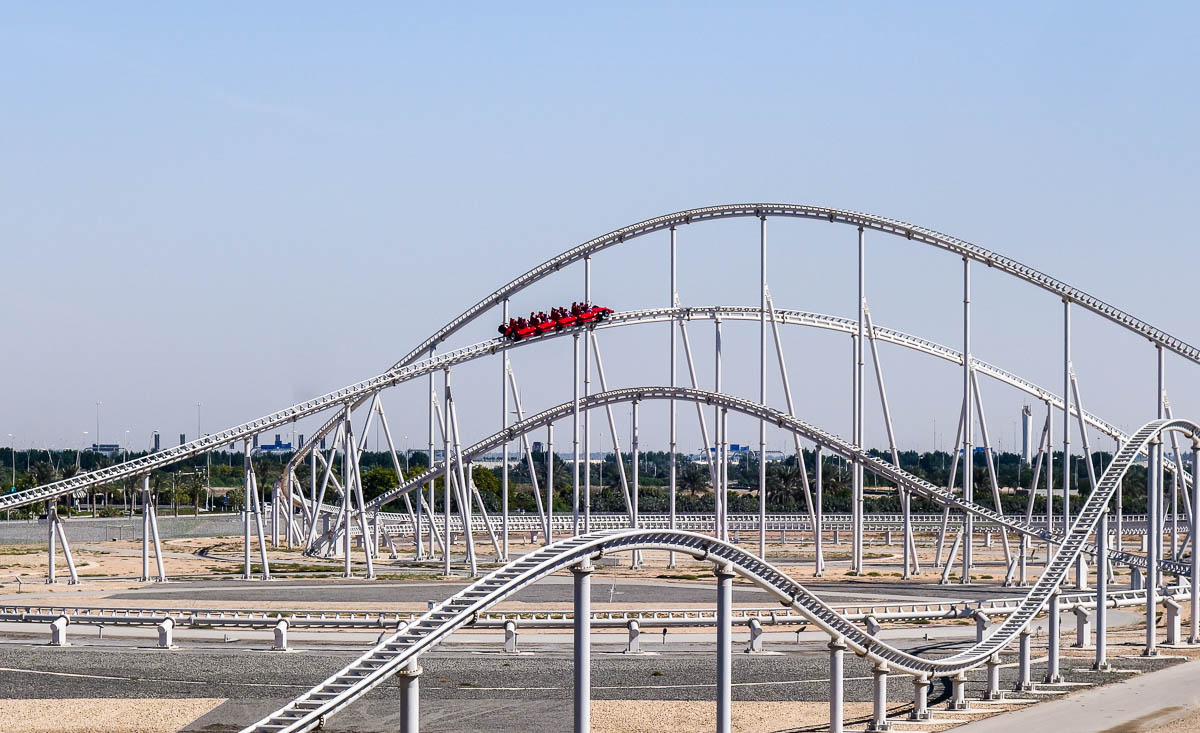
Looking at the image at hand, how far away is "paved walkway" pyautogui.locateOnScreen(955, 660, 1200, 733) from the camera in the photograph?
64.7ft

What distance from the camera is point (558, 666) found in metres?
25.0

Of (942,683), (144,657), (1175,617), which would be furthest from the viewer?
Result: (1175,617)

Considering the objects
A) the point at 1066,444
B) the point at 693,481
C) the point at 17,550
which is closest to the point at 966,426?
the point at 1066,444

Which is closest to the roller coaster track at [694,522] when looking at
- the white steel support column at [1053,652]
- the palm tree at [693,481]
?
the white steel support column at [1053,652]

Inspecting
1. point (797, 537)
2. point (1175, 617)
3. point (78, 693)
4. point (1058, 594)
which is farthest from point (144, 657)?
point (797, 537)

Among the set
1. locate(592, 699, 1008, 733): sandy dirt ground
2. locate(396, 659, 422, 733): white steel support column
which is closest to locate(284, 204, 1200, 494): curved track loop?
locate(592, 699, 1008, 733): sandy dirt ground

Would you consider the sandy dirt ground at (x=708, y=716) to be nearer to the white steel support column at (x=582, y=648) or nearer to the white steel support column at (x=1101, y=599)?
the white steel support column at (x=582, y=648)

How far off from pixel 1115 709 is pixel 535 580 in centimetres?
980

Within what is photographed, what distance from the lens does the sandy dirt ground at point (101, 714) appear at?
19469 mm

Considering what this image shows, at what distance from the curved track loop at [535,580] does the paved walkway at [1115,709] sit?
4.35ft

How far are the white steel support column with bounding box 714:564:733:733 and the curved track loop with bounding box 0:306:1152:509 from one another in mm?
25842

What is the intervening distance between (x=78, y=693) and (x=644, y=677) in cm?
879

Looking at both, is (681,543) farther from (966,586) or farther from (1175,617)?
(966,586)

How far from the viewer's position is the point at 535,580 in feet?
54.6
